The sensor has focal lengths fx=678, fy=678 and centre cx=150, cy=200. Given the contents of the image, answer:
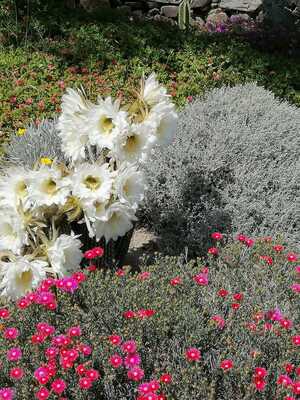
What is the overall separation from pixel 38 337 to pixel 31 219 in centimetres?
85

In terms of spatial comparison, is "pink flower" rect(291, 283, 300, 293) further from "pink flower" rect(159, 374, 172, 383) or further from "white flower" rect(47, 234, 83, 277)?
"white flower" rect(47, 234, 83, 277)

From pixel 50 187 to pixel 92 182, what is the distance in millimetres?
212

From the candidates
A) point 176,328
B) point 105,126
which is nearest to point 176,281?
point 176,328

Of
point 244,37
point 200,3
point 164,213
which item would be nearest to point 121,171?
point 164,213

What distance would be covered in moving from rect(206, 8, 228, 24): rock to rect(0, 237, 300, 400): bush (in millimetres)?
6396

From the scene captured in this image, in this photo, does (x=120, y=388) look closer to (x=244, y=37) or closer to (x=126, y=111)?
(x=126, y=111)

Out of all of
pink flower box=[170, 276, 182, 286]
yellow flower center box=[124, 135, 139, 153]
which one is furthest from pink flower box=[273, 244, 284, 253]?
yellow flower center box=[124, 135, 139, 153]

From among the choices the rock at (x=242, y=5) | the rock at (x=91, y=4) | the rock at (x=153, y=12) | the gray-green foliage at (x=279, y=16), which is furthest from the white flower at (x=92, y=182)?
the rock at (x=153, y=12)

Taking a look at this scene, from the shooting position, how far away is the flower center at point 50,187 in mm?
3398

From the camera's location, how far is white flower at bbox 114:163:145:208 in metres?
3.39

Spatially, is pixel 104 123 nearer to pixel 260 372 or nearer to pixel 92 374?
pixel 92 374

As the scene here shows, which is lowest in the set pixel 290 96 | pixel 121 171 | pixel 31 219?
pixel 290 96

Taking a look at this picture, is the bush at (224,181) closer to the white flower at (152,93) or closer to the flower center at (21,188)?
the white flower at (152,93)

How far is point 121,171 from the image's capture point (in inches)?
135
